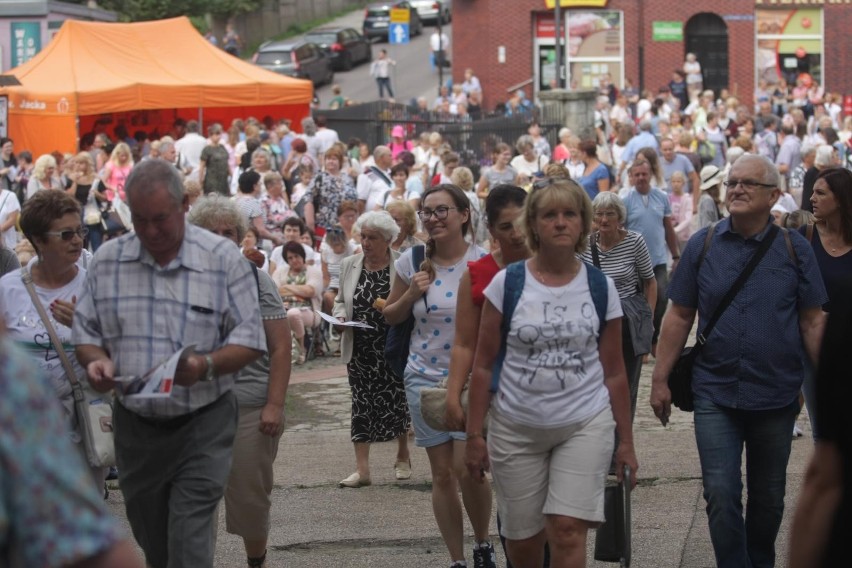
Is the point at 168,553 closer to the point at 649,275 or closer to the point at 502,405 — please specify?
the point at 502,405

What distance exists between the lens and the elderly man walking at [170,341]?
4.78 metres

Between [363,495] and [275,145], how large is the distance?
15454mm

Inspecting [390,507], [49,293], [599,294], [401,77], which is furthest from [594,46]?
[599,294]

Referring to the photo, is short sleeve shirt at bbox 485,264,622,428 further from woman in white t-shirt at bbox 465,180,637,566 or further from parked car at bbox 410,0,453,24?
parked car at bbox 410,0,453,24

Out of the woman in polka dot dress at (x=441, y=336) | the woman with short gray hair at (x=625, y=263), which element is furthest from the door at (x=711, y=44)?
the woman in polka dot dress at (x=441, y=336)

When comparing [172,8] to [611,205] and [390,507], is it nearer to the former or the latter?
[611,205]

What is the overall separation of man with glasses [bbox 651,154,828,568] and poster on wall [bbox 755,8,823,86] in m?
40.6

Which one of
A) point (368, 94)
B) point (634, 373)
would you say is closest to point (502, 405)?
point (634, 373)

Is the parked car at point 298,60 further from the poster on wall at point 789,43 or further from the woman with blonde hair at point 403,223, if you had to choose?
the woman with blonde hair at point 403,223

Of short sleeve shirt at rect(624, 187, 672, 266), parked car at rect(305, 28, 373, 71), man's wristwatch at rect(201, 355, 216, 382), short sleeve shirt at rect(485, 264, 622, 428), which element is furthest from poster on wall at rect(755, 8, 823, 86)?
man's wristwatch at rect(201, 355, 216, 382)

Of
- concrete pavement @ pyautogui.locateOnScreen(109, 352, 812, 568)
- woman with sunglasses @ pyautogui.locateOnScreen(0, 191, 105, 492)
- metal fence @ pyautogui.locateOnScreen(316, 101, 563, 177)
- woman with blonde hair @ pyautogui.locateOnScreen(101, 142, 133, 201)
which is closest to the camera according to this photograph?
woman with sunglasses @ pyautogui.locateOnScreen(0, 191, 105, 492)

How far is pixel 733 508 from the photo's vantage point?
5.66 metres

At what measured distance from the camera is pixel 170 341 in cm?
479

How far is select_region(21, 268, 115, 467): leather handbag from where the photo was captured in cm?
542
